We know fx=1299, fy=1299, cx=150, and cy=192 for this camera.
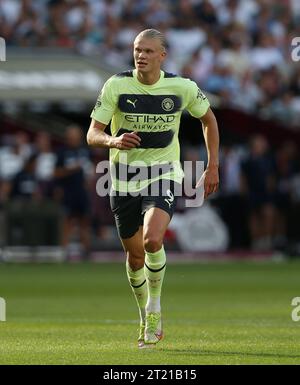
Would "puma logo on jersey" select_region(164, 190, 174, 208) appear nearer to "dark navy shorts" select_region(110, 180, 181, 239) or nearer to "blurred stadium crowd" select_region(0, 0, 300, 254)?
"dark navy shorts" select_region(110, 180, 181, 239)

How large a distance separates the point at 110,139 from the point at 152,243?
924 millimetres

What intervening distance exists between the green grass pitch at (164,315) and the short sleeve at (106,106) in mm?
1930

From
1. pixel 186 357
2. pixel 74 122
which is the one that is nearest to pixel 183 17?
pixel 74 122

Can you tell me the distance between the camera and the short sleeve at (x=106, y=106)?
11.1 m

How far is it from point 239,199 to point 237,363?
17.6 metres

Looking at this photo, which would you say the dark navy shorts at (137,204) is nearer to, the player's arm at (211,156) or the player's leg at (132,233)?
the player's leg at (132,233)

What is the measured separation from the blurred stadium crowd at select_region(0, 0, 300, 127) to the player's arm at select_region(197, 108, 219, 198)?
16.2 m

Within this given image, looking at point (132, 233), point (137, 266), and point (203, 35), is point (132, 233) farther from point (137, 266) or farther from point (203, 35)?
point (203, 35)

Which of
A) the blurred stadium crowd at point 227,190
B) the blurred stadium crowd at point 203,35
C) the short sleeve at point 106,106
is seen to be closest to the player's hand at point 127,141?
the short sleeve at point 106,106

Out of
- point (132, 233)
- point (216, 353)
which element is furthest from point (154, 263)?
point (216, 353)

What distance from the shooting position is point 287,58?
95.0ft

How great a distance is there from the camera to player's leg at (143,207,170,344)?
10.7 meters

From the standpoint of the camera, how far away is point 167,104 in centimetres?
1116
